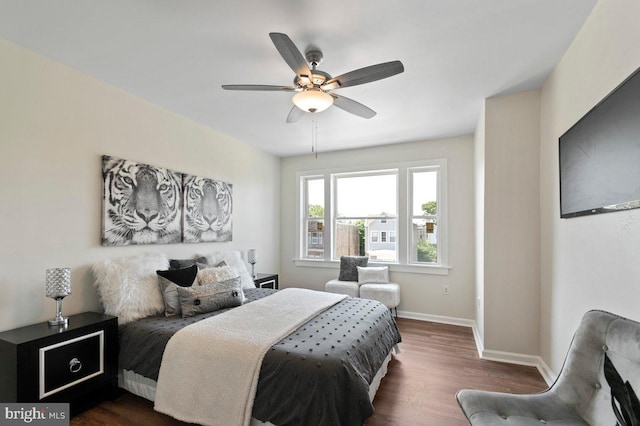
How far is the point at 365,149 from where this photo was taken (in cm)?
498

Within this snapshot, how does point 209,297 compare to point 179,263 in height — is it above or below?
below

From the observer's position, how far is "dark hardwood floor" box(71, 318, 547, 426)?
2133 millimetres

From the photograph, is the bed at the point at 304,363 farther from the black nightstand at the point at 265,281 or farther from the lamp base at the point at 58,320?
the black nightstand at the point at 265,281

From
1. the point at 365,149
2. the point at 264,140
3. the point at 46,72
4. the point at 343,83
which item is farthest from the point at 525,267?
the point at 46,72

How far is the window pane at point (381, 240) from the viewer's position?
4844mm

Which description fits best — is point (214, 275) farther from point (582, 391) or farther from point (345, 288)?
point (582, 391)

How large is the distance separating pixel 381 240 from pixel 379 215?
1.34 feet

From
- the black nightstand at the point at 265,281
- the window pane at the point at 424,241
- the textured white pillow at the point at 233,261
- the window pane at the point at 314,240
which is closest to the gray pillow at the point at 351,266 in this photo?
the window pane at the point at 314,240

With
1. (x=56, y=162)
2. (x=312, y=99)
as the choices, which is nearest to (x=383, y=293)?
(x=312, y=99)

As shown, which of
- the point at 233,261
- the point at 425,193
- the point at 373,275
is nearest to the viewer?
the point at 233,261

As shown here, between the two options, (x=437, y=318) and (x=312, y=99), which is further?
(x=437, y=318)

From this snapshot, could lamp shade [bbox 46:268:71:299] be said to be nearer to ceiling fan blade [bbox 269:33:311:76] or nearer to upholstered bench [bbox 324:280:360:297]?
ceiling fan blade [bbox 269:33:311:76]

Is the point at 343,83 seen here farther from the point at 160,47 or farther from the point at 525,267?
the point at 525,267

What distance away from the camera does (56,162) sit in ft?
8.09
